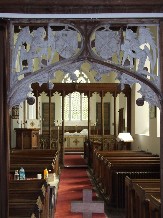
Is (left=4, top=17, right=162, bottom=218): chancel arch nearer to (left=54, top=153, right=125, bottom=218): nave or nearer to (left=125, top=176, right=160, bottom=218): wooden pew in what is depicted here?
(left=125, top=176, right=160, bottom=218): wooden pew

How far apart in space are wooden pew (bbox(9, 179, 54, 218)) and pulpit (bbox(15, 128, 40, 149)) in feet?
31.4

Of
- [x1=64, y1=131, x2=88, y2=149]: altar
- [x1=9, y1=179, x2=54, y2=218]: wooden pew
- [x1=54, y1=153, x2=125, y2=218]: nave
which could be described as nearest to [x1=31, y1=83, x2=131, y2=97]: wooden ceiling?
[x1=54, y1=153, x2=125, y2=218]: nave

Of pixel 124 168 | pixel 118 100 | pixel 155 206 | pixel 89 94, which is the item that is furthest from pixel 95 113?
pixel 155 206

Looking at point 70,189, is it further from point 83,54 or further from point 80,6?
point 80,6

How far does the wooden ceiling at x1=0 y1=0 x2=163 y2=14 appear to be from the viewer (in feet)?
9.32

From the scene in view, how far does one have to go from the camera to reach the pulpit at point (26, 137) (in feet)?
50.1

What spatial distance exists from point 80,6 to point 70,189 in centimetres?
800

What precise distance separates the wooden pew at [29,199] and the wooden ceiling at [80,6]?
1.61 m

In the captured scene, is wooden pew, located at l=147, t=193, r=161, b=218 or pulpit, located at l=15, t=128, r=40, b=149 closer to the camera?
wooden pew, located at l=147, t=193, r=161, b=218

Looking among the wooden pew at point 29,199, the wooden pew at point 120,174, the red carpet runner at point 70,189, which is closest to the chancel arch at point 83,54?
the wooden pew at point 29,199

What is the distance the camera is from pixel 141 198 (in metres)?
5.12

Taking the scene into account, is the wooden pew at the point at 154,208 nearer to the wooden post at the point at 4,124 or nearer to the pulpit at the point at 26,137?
the wooden post at the point at 4,124

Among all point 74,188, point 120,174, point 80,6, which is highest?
point 80,6

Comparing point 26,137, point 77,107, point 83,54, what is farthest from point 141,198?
point 77,107
